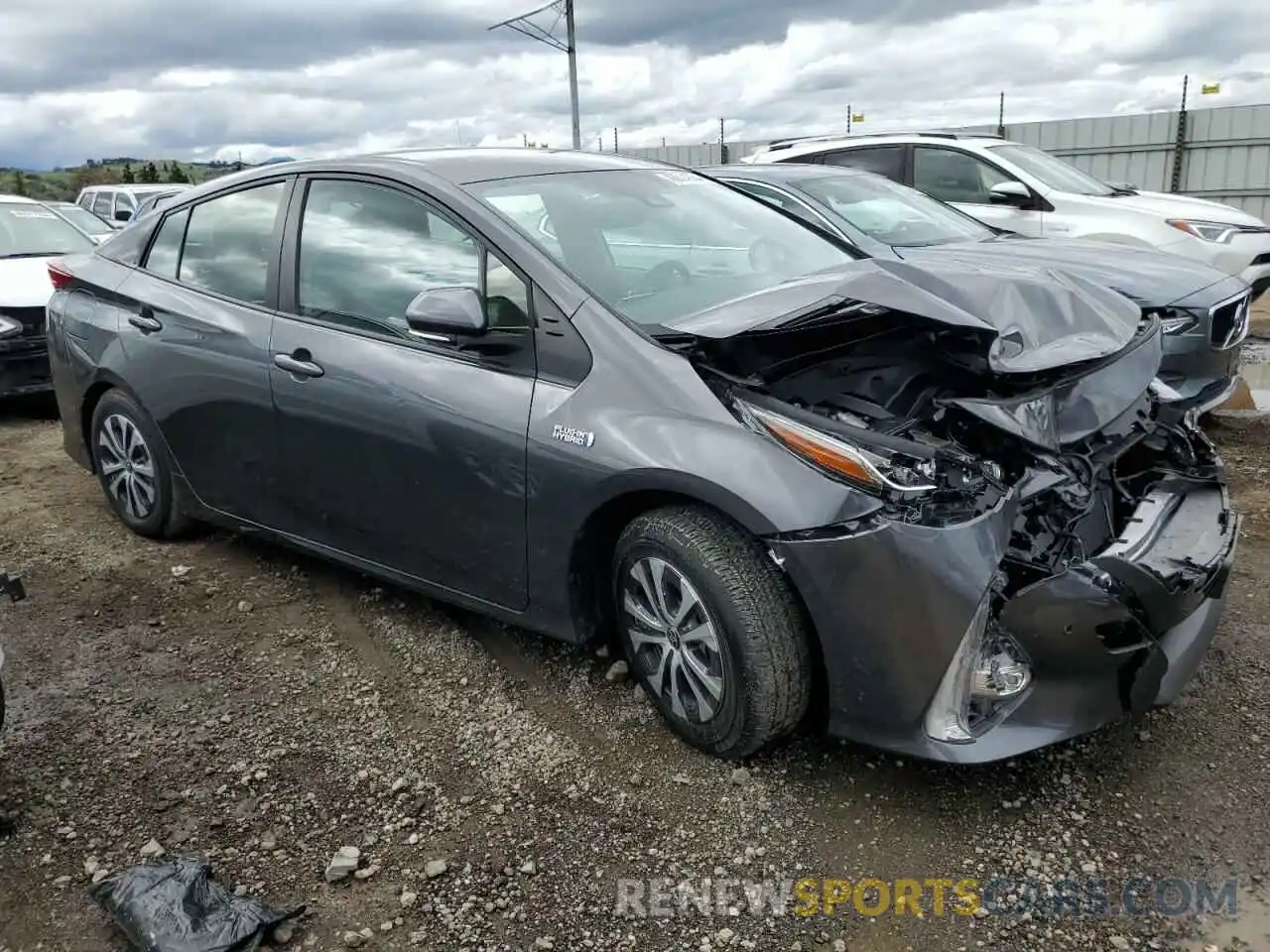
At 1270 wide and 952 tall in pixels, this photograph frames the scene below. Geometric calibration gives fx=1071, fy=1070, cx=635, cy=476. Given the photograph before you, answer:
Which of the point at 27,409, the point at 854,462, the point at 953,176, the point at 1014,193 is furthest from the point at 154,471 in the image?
the point at 953,176

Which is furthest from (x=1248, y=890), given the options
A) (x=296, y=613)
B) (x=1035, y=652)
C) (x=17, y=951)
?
(x=296, y=613)

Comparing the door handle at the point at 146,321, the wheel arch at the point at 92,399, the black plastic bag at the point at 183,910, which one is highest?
the door handle at the point at 146,321

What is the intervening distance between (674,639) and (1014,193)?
Result: 21.7ft

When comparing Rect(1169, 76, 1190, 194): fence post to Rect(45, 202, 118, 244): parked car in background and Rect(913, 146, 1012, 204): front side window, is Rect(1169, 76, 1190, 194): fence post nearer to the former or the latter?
Rect(913, 146, 1012, 204): front side window

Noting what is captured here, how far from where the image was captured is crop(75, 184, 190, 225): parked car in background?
16.0m

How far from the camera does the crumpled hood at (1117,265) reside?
5344mm

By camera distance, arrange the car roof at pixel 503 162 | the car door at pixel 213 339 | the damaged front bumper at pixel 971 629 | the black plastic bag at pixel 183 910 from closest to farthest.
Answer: the black plastic bag at pixel 183 910 → the damaged front bumper at pixel 971 629 → the car roof at pixel 503 162 → the car door at pixel 213 339

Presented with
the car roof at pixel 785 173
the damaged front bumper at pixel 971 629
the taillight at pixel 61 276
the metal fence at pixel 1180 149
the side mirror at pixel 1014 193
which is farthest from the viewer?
the metal fence at pixel 1180 149

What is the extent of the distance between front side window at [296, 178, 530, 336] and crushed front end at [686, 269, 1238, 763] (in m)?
0.74

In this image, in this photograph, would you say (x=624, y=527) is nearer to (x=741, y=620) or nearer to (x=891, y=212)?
(x=741, y=620)

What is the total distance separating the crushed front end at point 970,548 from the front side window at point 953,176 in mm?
6020

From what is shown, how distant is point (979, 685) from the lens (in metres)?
2.57

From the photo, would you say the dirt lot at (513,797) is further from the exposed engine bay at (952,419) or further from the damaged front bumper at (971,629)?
the exposed engine bay at (952,419)

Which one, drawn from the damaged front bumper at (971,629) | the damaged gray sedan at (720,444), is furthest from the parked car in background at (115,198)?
the damaged front bumper at (971,629)
